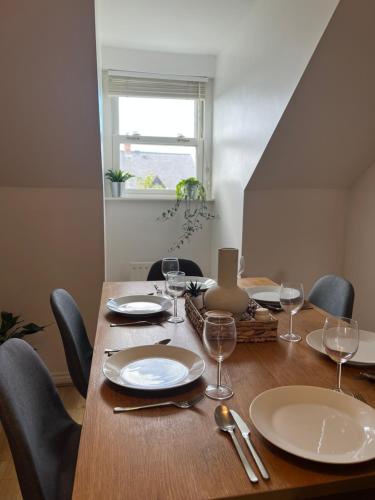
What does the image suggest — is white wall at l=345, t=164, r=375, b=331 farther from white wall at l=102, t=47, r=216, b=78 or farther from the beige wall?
the beige wall

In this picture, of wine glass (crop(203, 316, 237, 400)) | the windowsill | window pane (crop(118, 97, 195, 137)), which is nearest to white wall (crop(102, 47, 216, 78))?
window pane (crop(118, 97, 195, 137))

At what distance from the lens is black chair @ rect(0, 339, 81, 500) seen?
2.72ft

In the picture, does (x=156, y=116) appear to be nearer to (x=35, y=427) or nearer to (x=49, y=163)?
(x=49, y=163)

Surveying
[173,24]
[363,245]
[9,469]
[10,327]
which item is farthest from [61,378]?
[173,24]

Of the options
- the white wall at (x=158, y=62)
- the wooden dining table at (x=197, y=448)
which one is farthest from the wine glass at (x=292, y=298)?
the white wall at (x=158, y=62)

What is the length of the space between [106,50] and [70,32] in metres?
1.41

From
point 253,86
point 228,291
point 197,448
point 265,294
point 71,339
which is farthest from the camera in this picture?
Answer: point 253,86

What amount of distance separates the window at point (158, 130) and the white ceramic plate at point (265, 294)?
1.84 metres

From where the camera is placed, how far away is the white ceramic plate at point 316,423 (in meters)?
0.73

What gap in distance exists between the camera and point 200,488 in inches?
25.9

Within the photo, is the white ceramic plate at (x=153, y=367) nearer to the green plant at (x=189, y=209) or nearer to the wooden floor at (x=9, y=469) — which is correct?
the wooden floor at (x=9, y=469)

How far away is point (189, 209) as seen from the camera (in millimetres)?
3340

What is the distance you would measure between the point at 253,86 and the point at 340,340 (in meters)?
2.05

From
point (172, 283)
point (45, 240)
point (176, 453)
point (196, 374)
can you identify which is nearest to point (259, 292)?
point (172, 283)
